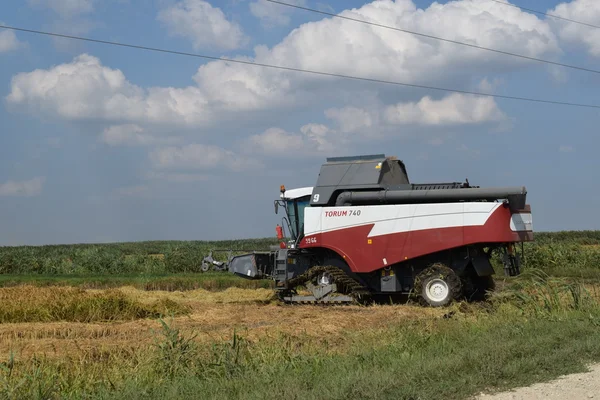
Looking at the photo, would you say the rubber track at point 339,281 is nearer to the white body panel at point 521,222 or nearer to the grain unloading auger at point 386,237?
the grain unloading auger at point 386,237

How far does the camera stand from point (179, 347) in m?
8.94

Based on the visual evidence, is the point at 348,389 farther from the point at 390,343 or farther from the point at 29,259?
the point at 29,259

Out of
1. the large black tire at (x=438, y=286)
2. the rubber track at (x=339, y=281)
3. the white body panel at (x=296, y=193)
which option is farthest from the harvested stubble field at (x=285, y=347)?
the white body panel at (x=296, y=193)

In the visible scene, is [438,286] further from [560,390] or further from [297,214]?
[560,390]

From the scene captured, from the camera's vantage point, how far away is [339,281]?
17156 mm

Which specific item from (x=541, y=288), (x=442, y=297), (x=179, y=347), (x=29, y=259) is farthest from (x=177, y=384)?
(x=29, y=259)

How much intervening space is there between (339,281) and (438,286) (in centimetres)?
237

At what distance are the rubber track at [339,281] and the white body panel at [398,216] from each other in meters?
0.97

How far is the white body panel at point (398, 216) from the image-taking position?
1608 cm

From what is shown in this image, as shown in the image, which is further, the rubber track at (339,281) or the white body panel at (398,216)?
the rubber track at (339,281)

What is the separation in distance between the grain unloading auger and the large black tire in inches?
0.9

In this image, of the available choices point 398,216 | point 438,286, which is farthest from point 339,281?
point 438,286

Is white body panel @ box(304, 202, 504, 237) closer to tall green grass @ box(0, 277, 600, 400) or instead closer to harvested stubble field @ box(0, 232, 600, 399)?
harvested stubble field @ box(0, 232, 600, 399)

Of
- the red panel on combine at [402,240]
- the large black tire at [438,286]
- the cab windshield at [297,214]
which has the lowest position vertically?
the large black tire at [438,286]
